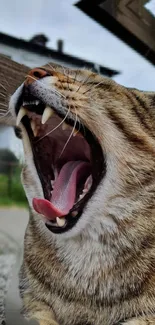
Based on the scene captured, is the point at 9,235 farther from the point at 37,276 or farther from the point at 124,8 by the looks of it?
the point at 124,8

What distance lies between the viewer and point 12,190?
7.16ft

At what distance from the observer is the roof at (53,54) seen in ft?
7.07

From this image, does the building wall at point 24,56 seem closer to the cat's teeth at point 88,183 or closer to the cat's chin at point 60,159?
the cat's chin at point 60,159

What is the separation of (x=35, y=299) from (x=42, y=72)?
848 mm

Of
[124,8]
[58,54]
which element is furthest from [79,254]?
[124,8]

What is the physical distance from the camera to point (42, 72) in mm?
1819

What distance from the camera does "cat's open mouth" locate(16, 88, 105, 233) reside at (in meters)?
1.83

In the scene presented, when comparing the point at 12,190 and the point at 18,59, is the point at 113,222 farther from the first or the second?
the point at 18,59

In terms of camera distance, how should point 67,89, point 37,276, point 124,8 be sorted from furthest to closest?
point 124,8 < point 37,276 < point 67,89

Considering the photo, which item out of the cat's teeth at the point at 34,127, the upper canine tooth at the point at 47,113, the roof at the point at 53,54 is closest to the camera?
the upper canine tooth at the point at 47,113

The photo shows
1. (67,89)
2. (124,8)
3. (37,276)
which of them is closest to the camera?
(67,89)

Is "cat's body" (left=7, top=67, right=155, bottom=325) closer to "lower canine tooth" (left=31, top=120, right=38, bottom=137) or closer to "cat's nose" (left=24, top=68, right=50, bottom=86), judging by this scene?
"cat's nose" (left=24, top=68, right=50, bottom=86)

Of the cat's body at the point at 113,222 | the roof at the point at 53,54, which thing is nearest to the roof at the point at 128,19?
the roof at the point at 53,54

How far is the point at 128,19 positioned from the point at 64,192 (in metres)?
0.80
